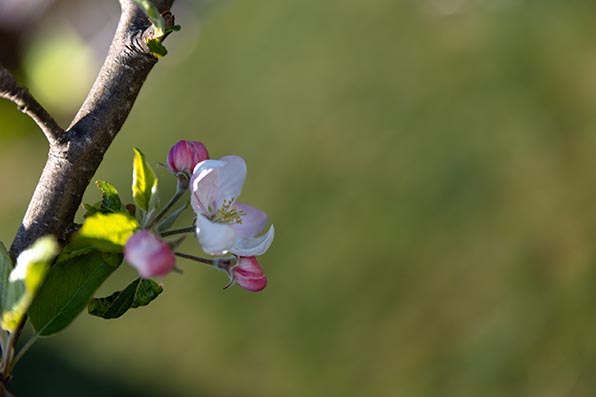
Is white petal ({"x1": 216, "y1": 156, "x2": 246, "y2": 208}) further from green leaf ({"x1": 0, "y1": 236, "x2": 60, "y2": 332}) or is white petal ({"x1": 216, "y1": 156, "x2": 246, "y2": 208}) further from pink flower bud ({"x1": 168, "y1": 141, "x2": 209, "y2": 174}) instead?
green leaf ({"x1": 0, "y1": 236, "x2": 60, "y2": 332})

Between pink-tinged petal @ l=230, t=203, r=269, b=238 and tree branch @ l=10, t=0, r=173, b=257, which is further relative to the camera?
pink-tinged petal @ l=230, t=203, r=269, b=238

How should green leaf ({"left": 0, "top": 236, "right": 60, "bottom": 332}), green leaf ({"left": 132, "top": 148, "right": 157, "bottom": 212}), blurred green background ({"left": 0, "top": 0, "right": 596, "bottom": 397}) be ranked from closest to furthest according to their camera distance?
green leaf ({"left": 0, "top": 236, "right": 60, "bottom": 332}) → green leaf ({"left": 132, "top": 148, "right": 157, "bottom": 212}) → blurred green background ({"left": 0, "top": 0, "right": 596, "bottom": 397})

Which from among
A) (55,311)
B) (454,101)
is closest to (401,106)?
(454,101)

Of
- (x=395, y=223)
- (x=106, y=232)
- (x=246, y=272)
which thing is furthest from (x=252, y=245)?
(x=395, y=223)

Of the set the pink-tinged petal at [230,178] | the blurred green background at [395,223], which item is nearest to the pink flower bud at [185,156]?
the pink-tinged petal at [230,178]

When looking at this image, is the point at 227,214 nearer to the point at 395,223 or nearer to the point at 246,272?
the point at 246,272

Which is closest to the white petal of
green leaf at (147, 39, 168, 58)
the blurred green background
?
green leaf at (147, 39, 168, 58)
